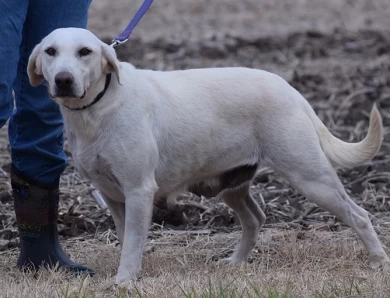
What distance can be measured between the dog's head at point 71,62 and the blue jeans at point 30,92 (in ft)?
0.54

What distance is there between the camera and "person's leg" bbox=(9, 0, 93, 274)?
520cm

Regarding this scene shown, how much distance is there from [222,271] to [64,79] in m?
1.36

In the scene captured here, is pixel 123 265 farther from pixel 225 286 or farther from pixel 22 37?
pixel 22 37

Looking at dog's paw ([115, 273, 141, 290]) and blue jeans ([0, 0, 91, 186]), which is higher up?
blue jeans ([0, 0, 91, 186])

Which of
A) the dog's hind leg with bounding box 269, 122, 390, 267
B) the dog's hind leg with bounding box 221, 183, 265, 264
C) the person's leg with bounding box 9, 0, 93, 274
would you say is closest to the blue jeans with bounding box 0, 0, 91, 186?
the person's leg with bounding box 9, 0, 93, 274

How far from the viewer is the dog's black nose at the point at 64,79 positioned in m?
4.75

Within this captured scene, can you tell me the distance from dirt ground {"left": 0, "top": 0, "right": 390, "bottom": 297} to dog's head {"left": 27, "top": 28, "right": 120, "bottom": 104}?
97cm

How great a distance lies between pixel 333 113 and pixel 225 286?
16.1 ft

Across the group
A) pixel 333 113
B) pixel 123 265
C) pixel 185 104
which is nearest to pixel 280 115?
pixel 185 104

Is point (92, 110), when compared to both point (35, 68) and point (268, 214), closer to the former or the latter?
point (35, 68)

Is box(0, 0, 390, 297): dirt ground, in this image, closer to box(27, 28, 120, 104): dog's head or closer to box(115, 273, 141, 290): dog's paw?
box(115, 273, 141, 290): dog's paw

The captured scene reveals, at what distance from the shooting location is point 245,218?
5906 mm

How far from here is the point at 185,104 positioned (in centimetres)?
532

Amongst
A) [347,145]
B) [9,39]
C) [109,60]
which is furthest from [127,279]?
[347,145]
